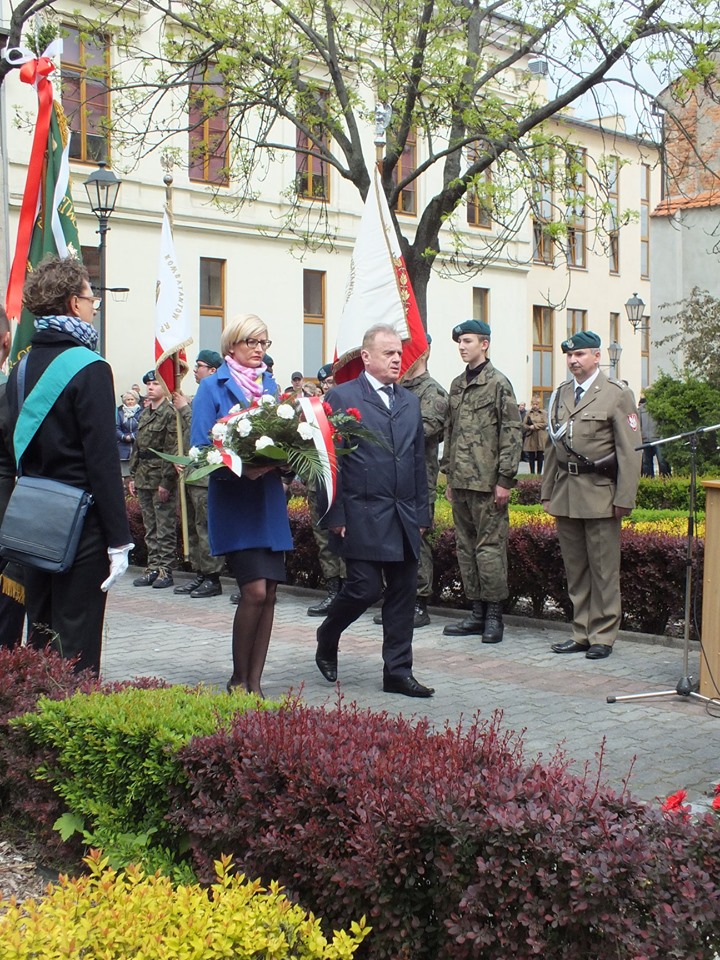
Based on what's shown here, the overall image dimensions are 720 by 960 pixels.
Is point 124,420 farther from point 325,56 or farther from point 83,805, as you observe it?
point 83,805

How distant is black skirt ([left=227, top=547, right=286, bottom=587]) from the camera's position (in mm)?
6312

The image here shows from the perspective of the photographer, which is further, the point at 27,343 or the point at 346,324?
the point at 346,324

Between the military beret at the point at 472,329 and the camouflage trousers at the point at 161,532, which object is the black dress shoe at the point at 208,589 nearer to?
the camouflage trousers at the point at 161,532

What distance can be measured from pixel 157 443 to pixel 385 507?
19.1 ft

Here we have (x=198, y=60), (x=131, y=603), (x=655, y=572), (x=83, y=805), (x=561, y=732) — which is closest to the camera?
(x=83, y=805)

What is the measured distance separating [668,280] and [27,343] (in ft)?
A: 73.1

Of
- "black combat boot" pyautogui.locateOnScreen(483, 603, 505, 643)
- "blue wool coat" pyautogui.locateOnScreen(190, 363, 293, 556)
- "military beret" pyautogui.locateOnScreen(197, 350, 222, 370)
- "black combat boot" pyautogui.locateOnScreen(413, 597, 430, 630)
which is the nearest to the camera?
"blue wool coat" pyautogui.locateOnScreen(190, 363, 293, 556)

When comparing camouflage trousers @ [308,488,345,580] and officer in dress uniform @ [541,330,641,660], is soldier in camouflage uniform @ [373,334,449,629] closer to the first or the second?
camouflage trousers @ [308,488,345,580]

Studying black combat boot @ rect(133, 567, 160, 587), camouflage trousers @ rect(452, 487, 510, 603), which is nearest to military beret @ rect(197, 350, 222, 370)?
black combat boot @ rect(133, 567, 160, 587)

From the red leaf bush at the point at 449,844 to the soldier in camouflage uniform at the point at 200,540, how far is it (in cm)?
773

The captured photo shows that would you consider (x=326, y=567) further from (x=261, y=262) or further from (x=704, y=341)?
(x=261, y=262)

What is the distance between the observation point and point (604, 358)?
Answer: 4966cm

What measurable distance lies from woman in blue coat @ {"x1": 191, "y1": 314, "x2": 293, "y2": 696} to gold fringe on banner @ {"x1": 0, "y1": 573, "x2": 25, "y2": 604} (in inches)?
45.6

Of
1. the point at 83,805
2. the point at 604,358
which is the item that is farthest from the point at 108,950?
the point at 604,358
